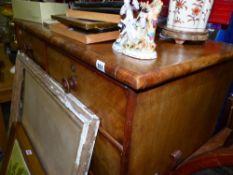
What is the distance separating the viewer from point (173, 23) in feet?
1.96

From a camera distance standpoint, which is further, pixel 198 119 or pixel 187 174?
pixel 198 119

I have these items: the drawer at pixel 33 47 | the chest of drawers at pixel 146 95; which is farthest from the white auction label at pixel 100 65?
the drawer at pixel 33 47

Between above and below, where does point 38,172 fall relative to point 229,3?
below

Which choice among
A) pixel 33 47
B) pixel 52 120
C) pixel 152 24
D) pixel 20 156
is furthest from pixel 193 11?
pixel 20 156

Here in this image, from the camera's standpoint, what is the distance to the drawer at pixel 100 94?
0.46 m

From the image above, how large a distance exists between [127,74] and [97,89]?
0.15m

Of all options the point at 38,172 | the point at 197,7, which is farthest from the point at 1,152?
the point at 197,7

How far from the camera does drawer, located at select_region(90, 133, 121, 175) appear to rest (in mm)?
515

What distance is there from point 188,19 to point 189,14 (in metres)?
0.01

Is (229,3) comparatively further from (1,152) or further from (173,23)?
(1,152)

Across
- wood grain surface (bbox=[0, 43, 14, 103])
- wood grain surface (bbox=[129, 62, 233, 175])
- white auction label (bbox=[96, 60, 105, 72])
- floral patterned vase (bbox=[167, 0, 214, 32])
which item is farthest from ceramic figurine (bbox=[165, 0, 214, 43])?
wood grain surface (bbox=[0, 43, 14, 103])

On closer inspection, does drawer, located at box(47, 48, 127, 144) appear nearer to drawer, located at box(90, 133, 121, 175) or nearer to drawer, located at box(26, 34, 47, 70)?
drawer, located at box(90, 133, 121, 175)

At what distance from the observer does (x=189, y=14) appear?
554 mm

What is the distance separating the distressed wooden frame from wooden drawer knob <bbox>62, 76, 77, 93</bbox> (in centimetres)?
2
